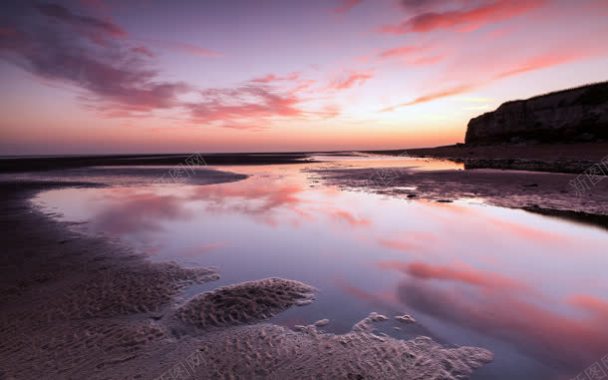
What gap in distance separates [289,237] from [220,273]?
13.3 ft

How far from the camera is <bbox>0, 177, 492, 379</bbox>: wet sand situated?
15.5 ft

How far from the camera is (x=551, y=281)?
801cm

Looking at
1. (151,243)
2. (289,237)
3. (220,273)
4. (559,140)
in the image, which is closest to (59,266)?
(151,243)

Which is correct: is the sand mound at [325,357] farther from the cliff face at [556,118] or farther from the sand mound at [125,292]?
the cliff face at [556,118]

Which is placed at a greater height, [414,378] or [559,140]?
[559,140]

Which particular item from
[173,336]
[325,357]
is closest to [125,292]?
[173,336]

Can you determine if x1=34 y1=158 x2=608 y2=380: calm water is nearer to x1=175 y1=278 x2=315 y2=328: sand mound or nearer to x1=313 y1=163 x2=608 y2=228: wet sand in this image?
x1=175 y1=278 x2=315 y2=328: sand mound

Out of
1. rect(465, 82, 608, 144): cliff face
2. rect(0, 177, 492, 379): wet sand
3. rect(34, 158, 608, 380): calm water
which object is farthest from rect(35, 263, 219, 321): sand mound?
rect(465, 82, 608, 144): cliff face

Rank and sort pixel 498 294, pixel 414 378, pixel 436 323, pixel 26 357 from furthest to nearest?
pixel 498 294, pixel 436 323, pixel 26 357, pixel 414 378

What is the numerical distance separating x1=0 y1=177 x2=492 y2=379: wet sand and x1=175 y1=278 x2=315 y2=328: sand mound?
22 millimetres

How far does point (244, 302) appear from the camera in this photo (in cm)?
685

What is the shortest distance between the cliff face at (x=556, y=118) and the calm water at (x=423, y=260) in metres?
55.5

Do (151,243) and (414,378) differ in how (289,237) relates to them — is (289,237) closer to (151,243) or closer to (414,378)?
(151,243)

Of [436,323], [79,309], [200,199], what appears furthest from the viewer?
[200,199]
